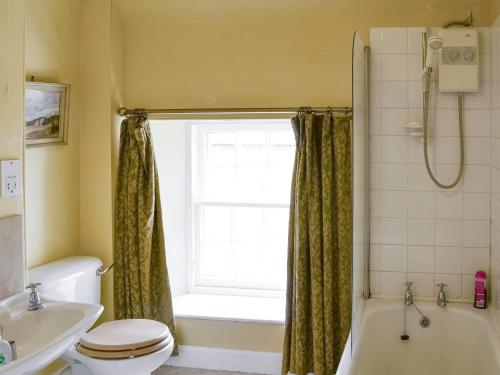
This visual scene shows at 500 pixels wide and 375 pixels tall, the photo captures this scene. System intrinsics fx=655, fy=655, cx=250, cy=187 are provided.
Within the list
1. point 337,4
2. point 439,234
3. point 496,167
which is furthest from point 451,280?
point 337,4

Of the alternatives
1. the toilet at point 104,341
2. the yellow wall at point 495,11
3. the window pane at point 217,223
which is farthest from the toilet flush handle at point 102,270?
the yellow wall at point 495,11

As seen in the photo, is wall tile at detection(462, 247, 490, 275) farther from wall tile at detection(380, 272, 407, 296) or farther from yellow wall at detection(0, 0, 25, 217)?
yellow wall at detection(0, 0, 25, 217)

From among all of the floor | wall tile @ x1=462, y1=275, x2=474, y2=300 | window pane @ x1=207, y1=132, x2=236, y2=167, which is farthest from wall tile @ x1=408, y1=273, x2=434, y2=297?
window pane @ x1=207, y1=132, x2=236, y2=167

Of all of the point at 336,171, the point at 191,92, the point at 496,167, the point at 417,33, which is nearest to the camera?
the point at 496,167

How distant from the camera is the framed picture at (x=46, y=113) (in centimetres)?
315

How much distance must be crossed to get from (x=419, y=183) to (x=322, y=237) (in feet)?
1.90

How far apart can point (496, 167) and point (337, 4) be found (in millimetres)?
1186

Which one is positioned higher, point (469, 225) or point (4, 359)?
point (469, 225)

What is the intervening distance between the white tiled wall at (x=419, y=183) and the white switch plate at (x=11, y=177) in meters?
1.66

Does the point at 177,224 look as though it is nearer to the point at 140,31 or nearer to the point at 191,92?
the point at 191,92

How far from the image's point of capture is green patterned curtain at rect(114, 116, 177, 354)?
3650 millimetres

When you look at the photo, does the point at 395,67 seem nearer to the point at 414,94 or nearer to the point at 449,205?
the point at 414,94

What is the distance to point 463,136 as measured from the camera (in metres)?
3.13

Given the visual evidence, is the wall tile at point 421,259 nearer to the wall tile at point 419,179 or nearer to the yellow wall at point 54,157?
the wall tile at point 419,179
